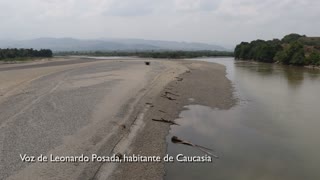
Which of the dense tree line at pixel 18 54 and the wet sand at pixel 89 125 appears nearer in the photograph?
the wet sand at pixel 89 125

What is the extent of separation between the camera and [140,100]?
25266 millimetres

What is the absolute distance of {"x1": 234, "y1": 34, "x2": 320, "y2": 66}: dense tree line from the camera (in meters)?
74.8

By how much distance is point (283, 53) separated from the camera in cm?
8269

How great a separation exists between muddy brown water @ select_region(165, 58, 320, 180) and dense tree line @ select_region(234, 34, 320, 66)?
4984 centimetres

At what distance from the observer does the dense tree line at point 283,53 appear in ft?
245

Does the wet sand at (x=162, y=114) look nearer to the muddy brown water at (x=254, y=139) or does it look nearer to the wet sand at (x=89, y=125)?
the wet sand at (x=89, y=125)

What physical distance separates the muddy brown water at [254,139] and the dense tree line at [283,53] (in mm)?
49841

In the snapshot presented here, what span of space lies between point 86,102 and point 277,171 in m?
14.8

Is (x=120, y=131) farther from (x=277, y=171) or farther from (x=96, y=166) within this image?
(x=277, y=171)

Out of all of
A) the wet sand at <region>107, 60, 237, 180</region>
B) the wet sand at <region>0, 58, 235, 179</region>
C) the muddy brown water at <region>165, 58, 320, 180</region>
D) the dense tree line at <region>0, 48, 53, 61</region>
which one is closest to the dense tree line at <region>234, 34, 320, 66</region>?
the wet sand at <region>107, 60, 237, 180</region>

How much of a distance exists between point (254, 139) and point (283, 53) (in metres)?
71.1

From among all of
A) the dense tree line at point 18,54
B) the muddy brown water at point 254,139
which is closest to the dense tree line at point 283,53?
the muddy brown water at point 254,139

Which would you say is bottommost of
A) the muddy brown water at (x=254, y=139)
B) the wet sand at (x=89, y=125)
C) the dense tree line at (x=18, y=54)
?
the muddy brown water at (x=254, y=139)

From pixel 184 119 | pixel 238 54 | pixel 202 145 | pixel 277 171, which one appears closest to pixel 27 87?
pixel 184 119
